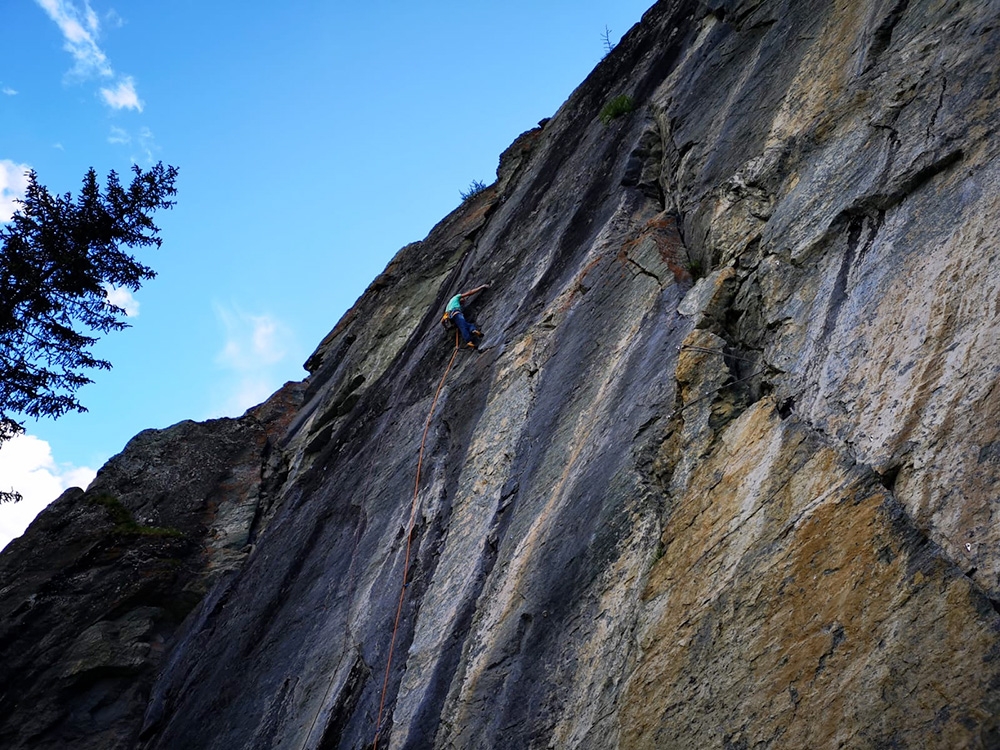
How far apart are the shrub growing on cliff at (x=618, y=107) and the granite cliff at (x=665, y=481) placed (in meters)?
0.19

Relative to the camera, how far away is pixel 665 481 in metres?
7.17

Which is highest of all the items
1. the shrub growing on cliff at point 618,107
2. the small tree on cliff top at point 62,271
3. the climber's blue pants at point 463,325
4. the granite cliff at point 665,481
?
the small tree on cliff top at point 62,271

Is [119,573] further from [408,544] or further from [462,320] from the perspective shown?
[462,320]

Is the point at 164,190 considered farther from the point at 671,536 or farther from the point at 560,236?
the point at 671,536

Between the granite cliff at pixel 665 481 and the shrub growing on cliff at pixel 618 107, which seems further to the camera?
the shrub growing on cliff at pixel 618 107

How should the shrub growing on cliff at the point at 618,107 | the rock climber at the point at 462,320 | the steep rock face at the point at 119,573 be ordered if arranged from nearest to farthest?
1. the rock climber at the point at 462,320
2. the shrub growing on cliff at the point at 618,107
3. the steep rock face at the point at 119,573

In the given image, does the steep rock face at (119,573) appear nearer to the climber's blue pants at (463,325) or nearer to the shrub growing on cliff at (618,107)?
the climber's blue pants at (463,325)

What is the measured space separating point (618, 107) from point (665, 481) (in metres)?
6.72

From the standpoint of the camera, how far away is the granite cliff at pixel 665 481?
532cm

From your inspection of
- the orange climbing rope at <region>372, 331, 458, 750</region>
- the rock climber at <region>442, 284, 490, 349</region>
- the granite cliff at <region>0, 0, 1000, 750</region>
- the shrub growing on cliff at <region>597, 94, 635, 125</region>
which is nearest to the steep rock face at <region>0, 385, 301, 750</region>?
the granite cliff at <region>0, 0, 1000, 750</region>

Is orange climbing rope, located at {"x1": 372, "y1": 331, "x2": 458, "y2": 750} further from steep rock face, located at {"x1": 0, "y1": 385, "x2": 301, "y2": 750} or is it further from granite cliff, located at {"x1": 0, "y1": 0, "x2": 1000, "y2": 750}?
steep rock face, located at {"x1": 0, "y1": 385, "x2": 301, "y2": 750}

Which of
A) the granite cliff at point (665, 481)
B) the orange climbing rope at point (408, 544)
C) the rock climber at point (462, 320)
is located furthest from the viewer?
the rock climber at point (462, 320)

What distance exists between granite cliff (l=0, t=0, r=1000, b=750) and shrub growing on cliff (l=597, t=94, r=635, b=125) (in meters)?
0.19

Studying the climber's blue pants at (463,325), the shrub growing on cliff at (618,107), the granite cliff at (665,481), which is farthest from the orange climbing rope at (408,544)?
the shrub growing on cliff at (618,107)
